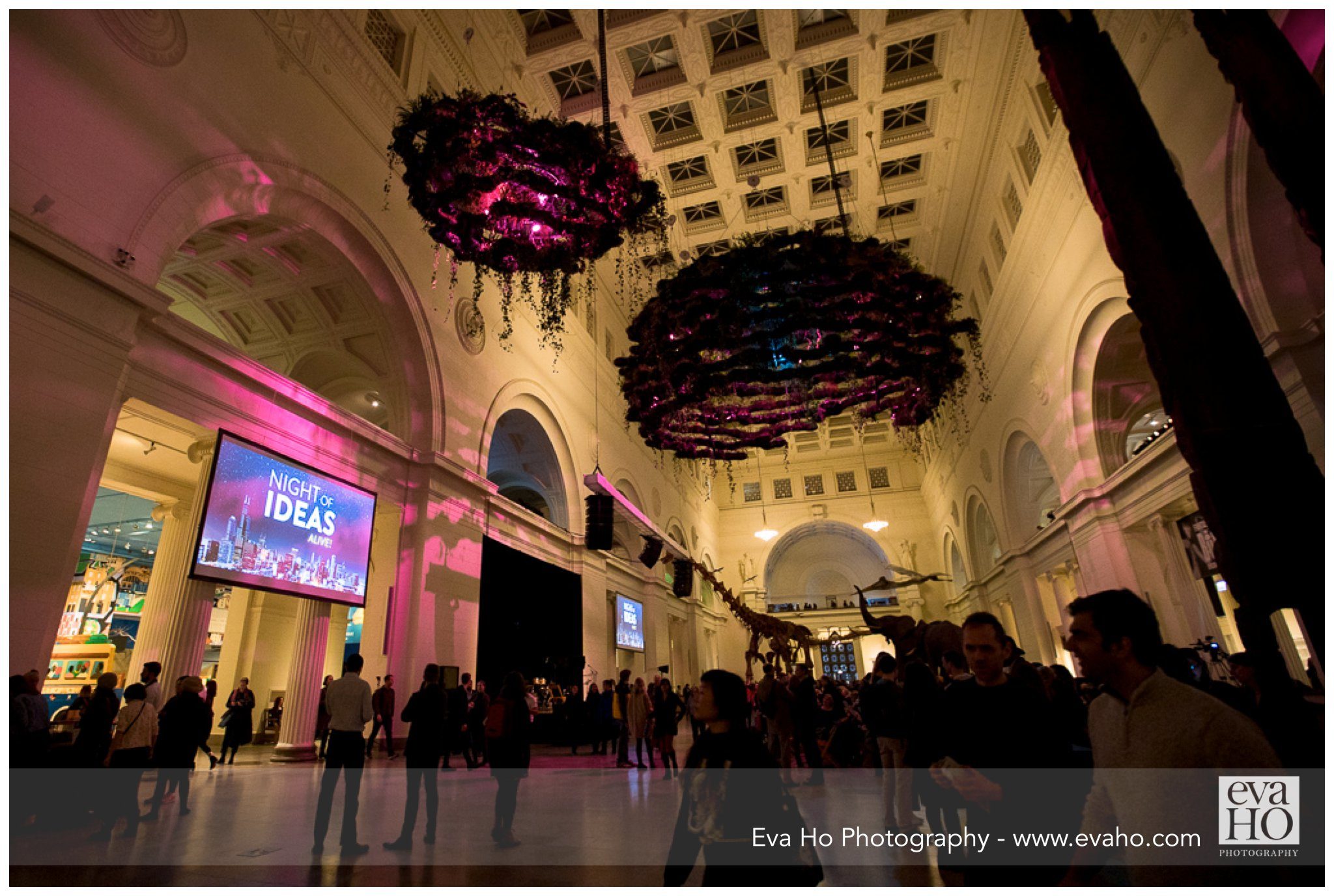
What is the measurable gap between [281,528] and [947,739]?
846 centimetres

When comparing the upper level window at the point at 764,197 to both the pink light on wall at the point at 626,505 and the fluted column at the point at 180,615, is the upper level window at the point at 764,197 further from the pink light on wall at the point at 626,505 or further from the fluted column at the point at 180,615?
the fluted column at the point at 180,615

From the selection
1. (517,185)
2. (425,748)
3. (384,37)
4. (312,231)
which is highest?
(384,37)

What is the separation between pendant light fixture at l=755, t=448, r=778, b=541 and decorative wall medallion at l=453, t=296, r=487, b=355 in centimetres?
1890

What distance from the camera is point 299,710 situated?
9609 millimetres

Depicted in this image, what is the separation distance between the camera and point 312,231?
30.6ft

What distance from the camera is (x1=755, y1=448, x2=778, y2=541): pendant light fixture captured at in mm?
29609

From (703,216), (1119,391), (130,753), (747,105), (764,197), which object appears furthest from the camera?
(703,216)

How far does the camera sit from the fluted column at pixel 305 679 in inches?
376

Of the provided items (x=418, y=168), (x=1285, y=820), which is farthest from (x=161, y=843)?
(x=418, y=168)

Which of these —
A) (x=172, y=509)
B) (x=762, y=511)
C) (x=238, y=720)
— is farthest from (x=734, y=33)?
(x=762, y=511)

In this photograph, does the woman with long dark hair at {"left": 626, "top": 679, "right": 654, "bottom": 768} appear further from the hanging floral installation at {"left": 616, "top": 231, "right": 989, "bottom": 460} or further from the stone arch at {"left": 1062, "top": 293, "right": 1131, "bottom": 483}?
the stone arch at {"left": 1062, "top": 293, "right": 1131, "bottom": 483}

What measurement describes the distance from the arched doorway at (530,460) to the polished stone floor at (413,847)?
923 cm

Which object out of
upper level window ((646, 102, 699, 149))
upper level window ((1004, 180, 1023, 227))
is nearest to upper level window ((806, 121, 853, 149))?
upper level window ((646, 102, 699, 149))

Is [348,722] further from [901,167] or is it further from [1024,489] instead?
[1024,489]
